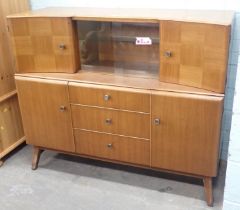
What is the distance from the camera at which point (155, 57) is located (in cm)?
208

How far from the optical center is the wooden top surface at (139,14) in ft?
5.70

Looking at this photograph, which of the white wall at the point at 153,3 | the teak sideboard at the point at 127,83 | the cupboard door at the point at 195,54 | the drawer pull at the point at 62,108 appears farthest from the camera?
the drawer pull at the point at 62,108

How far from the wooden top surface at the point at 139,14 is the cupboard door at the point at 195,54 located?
46mm


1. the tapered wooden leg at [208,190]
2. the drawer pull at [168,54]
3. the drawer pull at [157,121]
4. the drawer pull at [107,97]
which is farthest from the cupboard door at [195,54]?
the tapered wooden leg at [208,190]

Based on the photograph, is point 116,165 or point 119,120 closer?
point 119,120

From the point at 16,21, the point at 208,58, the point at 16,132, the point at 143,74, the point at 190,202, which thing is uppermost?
the point at 16,21

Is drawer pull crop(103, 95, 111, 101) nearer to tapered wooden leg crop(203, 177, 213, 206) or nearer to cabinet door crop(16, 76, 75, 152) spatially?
cabinet door crop(16, 76, 75, 152)

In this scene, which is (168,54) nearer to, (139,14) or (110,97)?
(139,14)

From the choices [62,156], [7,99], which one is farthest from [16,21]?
[62,156]

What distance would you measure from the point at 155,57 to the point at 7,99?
1108mm

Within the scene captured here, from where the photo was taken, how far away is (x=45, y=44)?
210cm

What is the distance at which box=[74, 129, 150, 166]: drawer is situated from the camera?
2.03 meters

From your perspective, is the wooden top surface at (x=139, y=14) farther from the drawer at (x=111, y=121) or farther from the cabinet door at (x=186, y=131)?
the drawer at (x=111, y=121)

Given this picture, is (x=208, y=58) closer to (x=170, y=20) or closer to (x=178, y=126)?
(x=170, y=20)
